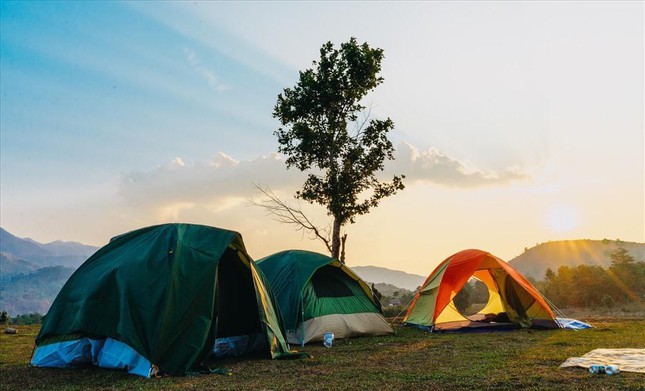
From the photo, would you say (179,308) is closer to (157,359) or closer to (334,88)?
(157,359)

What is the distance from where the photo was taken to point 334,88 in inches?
864

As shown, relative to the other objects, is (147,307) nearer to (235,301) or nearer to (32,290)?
(235,301)

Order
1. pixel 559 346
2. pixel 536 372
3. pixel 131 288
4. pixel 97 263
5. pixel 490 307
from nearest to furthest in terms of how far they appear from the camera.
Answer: pixel 536 372 < pixel 131 288 < pixel 97 263 < pixel 559 346 < pixel 490 307

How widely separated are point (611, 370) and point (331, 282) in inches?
299

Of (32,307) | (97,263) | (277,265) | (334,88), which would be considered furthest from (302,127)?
(32,307)

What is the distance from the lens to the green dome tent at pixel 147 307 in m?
8.31

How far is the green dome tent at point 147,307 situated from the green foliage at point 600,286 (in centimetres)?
2057

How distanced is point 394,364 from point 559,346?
4.60 metres

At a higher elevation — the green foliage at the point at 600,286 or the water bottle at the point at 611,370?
the green foliage at the point at 600,286

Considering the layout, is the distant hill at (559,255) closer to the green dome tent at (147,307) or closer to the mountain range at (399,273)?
the mountain range at (399,273)

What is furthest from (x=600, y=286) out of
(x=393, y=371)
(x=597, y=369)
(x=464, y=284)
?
(x=393, y=371)

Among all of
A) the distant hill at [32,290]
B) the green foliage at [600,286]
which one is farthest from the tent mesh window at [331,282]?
the distant hill at [32,290]

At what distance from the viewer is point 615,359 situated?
8820 mm

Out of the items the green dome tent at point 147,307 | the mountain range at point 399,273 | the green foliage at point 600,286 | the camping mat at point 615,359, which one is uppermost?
the mountain range at point 399,273
